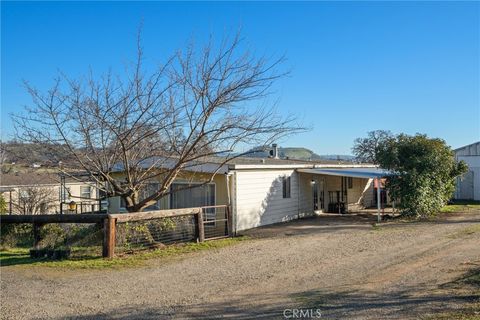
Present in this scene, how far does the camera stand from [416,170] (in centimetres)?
1812

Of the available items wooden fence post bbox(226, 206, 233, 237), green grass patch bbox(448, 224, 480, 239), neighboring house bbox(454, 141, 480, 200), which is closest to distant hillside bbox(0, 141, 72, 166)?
wooden fence post bbox(226, 206, 233, 237)

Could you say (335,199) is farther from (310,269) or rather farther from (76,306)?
(76,306)

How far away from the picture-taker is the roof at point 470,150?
27.9 metres

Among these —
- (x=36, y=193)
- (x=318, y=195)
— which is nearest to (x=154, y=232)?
(x=318, y=195)

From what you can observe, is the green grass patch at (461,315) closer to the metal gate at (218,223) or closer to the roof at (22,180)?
the metal gate at (218,223)

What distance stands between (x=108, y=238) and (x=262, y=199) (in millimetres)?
7582

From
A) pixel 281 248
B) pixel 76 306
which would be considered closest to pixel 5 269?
pixel 76 306

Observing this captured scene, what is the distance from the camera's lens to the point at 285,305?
6566mm

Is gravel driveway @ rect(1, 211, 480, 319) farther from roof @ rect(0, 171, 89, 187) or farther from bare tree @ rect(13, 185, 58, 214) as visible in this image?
roof @ rect(0, 171, 89, 187)

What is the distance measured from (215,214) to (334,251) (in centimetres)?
529

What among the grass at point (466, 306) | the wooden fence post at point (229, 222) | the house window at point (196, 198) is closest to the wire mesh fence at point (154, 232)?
the wooden fence post at point (229, 222)

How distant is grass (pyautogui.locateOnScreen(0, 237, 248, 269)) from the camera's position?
398 inches

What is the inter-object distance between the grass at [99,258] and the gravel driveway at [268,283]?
47 cm

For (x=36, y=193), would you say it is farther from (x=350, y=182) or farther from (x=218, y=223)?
(x=350, y=182)
